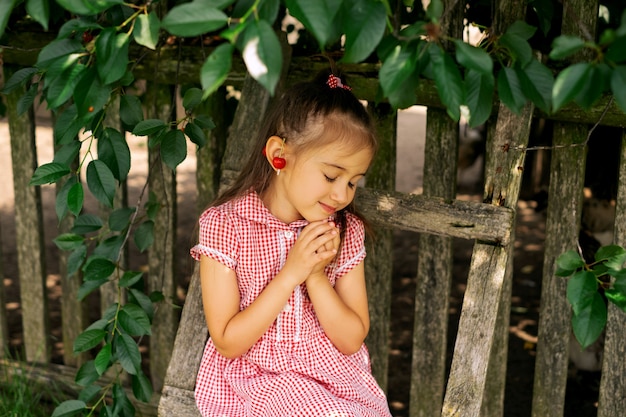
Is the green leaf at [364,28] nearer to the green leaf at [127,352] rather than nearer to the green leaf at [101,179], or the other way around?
the green leaf at [101,179]

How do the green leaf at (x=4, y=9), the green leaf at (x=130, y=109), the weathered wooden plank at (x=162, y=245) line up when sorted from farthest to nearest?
the weathered wooden plank at (x=162, y=245) < the green leaf at (x=130, y=109) < the green leaf at (x=4, y=9)

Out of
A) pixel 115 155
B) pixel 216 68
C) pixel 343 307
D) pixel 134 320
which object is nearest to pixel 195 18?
pixel 216 68

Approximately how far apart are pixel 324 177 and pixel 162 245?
105cm

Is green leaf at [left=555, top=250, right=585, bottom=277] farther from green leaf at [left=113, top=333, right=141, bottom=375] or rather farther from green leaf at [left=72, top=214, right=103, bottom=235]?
green leaf at [left=72, top=214, right=103, bottom=235]

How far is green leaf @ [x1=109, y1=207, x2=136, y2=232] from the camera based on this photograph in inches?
96.7

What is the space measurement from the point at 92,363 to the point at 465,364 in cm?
111

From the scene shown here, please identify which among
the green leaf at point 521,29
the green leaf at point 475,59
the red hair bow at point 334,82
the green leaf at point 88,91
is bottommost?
the green leaf at point 88,91

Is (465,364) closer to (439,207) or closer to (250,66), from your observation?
(439,207)

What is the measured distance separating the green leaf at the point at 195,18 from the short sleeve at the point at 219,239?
38.9 inches

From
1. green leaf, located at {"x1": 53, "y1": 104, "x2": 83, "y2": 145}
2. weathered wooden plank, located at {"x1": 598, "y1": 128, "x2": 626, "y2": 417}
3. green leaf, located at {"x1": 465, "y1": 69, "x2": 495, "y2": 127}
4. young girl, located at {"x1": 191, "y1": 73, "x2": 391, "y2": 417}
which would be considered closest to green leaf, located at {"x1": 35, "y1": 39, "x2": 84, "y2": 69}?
green leaf, located at {"x1": 53, "y1": 104, "x2": 83, "y2": 145}

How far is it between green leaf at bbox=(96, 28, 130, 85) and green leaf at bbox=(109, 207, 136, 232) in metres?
1.00

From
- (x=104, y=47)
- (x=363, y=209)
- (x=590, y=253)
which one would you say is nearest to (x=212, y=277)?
(x=363, y=209)

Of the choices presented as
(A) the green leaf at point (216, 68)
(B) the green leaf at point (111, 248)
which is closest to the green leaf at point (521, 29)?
(A) the green leaf at point (216, 68)

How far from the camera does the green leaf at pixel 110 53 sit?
1.47 metres
